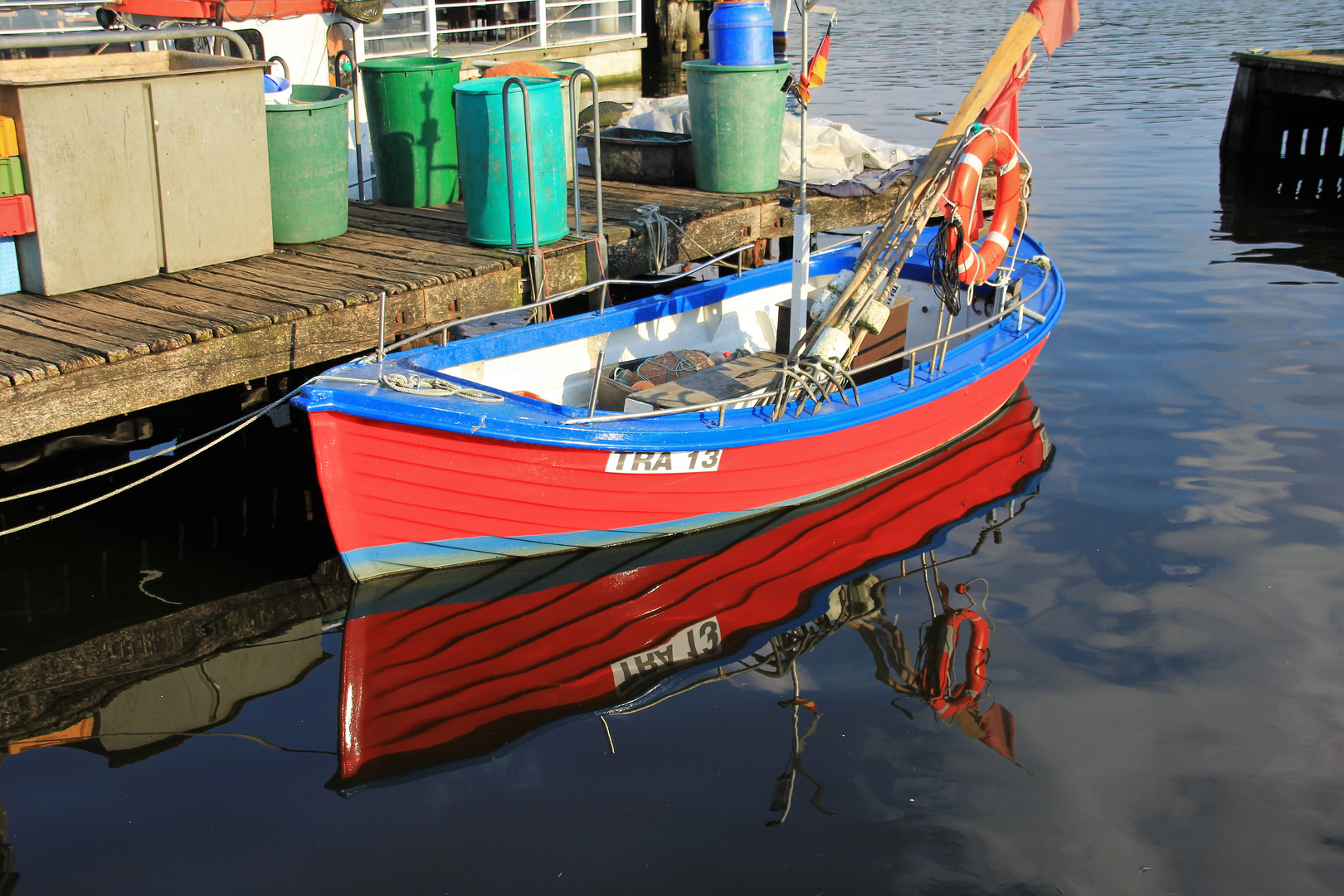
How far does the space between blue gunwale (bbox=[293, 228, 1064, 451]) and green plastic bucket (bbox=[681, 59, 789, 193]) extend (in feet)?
4.64

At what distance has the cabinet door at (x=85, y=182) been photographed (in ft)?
19.6

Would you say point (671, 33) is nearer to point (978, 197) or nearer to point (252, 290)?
point (978, 197)

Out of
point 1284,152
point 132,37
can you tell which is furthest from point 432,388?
point 1284,152

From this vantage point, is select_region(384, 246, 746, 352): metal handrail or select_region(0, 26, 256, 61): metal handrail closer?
select_region(384, 246, 746, 352): metal handrail

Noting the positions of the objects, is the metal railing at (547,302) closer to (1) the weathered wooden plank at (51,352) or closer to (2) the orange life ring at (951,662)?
(1) the weathered wooden plank at (51,352)

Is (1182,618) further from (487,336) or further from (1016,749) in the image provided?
(487,336)

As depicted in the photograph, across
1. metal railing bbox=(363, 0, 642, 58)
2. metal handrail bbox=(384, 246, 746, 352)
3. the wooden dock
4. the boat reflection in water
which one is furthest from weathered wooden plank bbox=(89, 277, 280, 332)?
metal railing bbox=(363, 0, 642, 58)

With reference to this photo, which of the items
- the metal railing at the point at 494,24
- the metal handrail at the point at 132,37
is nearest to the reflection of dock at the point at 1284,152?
the metal railing at the point at 494,24

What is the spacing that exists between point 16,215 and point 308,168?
1835mm

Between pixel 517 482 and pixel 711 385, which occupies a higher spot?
pixel 711 385

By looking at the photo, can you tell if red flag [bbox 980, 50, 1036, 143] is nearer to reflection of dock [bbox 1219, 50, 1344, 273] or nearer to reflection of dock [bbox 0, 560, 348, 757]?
reflection of dock [bbox 0, 560, 348, 757]

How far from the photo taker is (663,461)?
6.13 m

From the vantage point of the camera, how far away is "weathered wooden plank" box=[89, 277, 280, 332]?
20.0ft

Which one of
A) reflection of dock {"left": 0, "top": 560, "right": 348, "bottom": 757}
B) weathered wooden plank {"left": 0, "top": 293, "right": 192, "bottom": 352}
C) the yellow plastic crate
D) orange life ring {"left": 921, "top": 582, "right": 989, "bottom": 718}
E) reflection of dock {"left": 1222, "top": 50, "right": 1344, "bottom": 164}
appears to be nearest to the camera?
reflection of dock {"left": 0, "top": 560, "right": 348, "bottom": 757}
